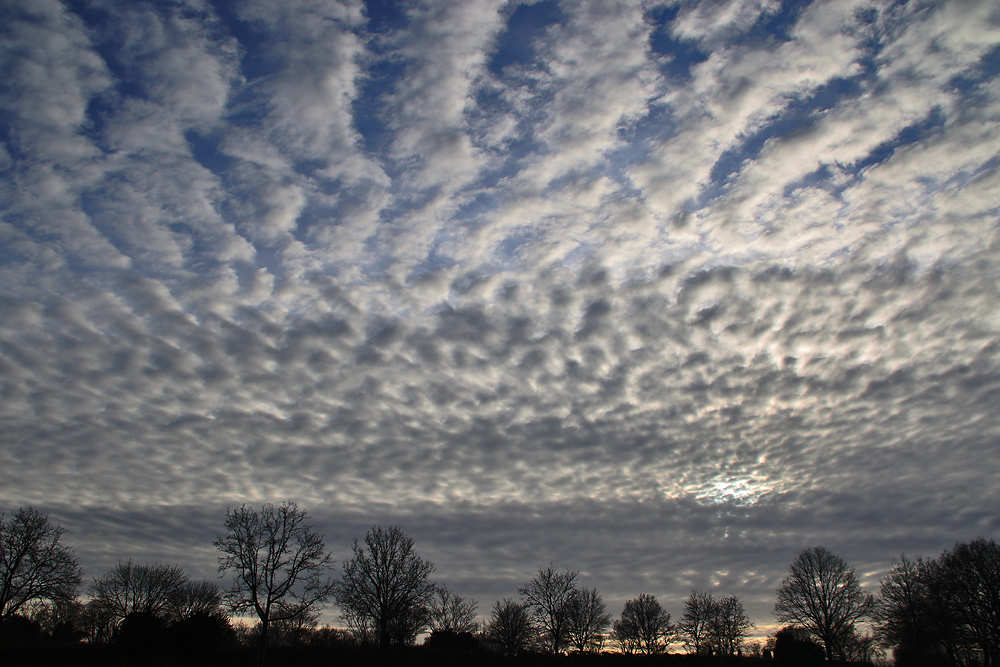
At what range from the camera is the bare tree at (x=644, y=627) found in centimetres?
10088

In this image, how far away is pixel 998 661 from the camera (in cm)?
5341

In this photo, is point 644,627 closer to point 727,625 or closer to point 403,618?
point 727,625

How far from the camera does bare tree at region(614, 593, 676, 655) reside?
100875mm

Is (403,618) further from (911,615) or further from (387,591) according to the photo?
(911,615)

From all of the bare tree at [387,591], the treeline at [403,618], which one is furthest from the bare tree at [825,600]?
the bare tree at [387,591]

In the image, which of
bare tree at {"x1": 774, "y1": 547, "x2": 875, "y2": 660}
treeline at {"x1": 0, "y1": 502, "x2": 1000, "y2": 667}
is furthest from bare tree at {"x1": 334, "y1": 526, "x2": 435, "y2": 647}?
bare tree at {"x1": 774, "y1": 547, "x2": 875, "y2": 660}

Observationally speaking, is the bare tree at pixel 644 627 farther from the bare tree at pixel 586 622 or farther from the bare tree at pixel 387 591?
the bare tree at pixel 387 591

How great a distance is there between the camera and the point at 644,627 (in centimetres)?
10175

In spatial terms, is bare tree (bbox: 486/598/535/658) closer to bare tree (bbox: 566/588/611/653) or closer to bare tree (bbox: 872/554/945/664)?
bare tree (bbox: 566/588/611/653)

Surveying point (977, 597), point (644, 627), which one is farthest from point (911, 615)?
point (644, 627)

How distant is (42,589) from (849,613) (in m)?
88.7

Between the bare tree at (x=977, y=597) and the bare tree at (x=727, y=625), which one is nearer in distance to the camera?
the bare tree at (x=977, y=597)

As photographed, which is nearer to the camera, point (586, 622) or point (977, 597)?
point (977, 597)

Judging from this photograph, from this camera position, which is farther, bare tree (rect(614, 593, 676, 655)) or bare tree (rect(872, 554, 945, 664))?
bare tree (rect(614, 593, 676, 655))
